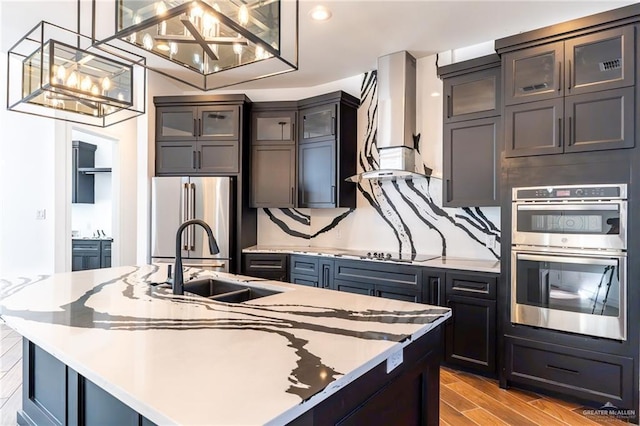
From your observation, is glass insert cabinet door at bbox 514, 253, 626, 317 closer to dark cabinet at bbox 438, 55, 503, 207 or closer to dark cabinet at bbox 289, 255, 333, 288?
dark cabinet at bbox 438, 55, 503, 207

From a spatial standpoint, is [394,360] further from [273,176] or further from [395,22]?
[273,176]

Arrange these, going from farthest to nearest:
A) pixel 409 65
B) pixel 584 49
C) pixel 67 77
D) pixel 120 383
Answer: pixel 409 65
pixel 584 49
pixel 67 77
pixel 120 383

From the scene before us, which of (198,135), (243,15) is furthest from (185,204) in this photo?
(243,15)

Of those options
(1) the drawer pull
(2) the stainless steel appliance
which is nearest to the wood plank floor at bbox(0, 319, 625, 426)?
(1) the drawer pull

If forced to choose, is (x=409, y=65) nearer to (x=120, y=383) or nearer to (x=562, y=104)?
(x=562, y=104)

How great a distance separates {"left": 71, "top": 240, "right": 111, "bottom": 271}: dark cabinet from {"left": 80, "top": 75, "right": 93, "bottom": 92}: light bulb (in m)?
4.09

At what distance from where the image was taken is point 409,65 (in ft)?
12.4

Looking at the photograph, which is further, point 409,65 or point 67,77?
point 409,65

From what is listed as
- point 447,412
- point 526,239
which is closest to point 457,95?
point 526,239

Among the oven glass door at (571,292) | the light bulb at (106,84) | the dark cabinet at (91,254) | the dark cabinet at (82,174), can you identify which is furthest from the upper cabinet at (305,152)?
the dark cabinet at (82,174)

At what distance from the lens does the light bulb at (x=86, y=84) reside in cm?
216

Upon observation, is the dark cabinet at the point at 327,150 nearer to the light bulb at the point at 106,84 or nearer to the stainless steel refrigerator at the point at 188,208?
the stainless steel refrigerator at the point at 188,208

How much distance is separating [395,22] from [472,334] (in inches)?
104

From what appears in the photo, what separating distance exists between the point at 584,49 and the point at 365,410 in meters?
2.76
